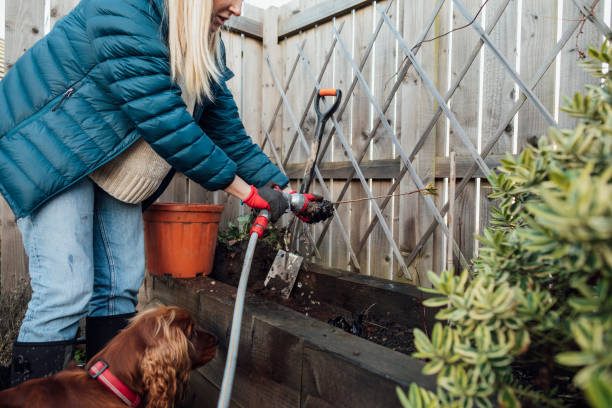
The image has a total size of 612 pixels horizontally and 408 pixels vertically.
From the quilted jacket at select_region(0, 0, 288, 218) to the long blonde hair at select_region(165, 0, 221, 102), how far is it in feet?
0.15

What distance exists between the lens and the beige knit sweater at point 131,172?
1412 mm

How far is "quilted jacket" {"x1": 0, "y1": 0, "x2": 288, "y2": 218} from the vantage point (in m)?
1.20

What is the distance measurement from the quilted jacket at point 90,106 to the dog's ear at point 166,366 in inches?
22.2

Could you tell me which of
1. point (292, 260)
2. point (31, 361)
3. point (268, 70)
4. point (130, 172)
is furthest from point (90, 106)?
point (268, 70)

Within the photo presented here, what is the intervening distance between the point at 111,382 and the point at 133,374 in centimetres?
6

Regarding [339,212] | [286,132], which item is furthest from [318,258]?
[286,132]

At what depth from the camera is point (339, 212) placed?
2.72 meters

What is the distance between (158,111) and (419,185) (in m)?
1.40

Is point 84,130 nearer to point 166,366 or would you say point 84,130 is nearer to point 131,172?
point 131,172

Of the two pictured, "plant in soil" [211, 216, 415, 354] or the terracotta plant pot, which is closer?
→ "plant in soil" [211, 216, 415, 354]

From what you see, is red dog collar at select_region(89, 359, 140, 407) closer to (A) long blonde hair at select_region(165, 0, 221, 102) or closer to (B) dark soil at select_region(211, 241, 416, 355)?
(B) dark soil at select_region(211, 241, 416, 355)

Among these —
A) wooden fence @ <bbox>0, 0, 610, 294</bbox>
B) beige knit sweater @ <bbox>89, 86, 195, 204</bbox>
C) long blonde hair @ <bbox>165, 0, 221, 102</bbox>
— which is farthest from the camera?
wooden fence @ <bbox>0, 0, 610, 294</bbox>

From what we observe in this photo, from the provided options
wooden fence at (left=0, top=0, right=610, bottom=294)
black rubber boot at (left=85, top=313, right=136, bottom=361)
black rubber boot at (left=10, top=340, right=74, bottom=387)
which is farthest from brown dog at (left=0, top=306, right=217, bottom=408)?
wooden fence at (left=0, top=0, right=610, bottom=294)

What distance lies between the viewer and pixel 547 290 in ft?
2.15
